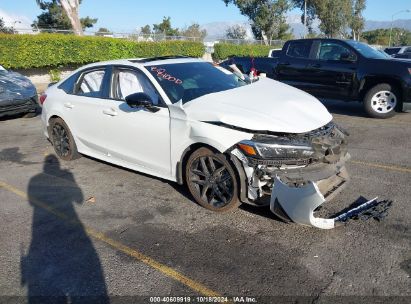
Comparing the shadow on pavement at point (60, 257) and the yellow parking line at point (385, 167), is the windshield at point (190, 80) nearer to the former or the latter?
the shadow on pavement at point (60, 257)

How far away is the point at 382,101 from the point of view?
8.97m

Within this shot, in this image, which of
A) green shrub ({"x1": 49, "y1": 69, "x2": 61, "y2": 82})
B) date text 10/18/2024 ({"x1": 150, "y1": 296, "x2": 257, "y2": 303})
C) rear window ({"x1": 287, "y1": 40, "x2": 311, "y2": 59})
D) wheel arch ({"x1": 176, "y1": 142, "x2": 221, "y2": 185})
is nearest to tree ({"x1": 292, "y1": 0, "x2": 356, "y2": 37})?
green shrub ({"x1": 49, "y1": 69, "x2": 61, "y2": 82})

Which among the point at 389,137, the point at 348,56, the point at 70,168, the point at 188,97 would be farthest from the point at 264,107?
the point at 348,56

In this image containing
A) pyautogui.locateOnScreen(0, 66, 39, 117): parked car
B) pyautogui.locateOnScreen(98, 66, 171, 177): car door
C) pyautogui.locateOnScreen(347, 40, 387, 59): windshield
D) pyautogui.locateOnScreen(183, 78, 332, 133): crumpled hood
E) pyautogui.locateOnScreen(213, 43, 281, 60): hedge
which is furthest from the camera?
pyautogui.locateOnScreen(213, 43, 281, 60): hedge

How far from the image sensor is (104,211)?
175 inches

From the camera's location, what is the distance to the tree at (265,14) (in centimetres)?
4956

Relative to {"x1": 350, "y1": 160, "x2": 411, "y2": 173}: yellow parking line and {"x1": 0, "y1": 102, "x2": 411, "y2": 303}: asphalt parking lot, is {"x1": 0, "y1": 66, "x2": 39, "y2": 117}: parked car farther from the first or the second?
{"x1": 350, "y1": 160, "x2": 411, "y2": 173}: yellow parking line

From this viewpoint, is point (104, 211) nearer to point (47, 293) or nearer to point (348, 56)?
point (47, 293)

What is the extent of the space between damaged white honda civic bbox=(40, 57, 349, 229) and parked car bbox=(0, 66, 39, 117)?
4488 mm

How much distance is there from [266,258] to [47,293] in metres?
1.75

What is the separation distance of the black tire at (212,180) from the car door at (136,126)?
39 cm

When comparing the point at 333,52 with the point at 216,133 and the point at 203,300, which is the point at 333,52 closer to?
the point at 216,133

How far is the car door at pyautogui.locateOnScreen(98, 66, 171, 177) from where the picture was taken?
452 centimetres

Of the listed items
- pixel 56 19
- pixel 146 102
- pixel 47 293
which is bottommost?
pixel 47 293
